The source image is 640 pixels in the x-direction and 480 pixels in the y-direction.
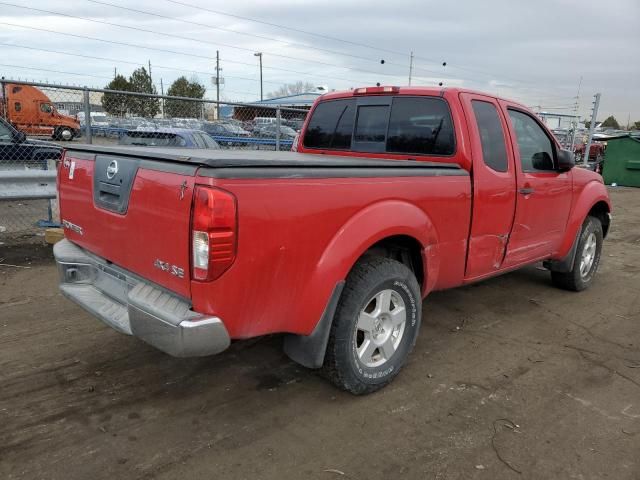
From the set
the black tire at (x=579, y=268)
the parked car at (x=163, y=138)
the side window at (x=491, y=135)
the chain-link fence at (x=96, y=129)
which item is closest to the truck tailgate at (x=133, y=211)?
the chain-link fence at (x=96, y=129)

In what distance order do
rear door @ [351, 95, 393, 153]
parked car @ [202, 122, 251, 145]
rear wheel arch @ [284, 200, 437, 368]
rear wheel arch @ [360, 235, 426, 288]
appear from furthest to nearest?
parked car @ [202, 122, 251, 145]
rear door @ [351, 95, 393, 153]
rear wheel arch @ [360, 235, 426, 288]
rear wheel arch @ [284, 200, 437, 368]

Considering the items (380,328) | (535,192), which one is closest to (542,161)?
(535,192)

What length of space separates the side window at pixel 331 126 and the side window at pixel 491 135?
113 centimetres

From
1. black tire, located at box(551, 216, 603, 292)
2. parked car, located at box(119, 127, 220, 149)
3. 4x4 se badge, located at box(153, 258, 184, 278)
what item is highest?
parked car, located at box(119, 127, 220, 149)

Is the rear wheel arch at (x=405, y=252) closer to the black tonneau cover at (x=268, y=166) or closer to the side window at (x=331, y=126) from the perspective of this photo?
the black tonneau cover at (x=268, y=166)

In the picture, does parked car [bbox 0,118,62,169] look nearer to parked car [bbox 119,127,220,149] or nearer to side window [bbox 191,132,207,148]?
parked car [bbox 119,127,220,149]

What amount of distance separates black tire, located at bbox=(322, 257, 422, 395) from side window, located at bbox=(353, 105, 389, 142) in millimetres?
1494

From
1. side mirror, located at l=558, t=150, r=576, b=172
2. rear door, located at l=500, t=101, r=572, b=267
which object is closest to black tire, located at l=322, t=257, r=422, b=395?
rear door, located at l=500, t=101, r=572, b=267

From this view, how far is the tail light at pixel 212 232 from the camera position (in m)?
2.28

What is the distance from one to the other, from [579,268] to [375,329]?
10.9 feet

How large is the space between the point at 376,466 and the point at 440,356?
147 centimetres

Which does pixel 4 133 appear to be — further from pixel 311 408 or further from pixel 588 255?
pixel 588 255

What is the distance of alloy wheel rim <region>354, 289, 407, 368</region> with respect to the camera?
3.19 metres

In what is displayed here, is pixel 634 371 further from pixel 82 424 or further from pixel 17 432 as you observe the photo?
pixel 17 432
